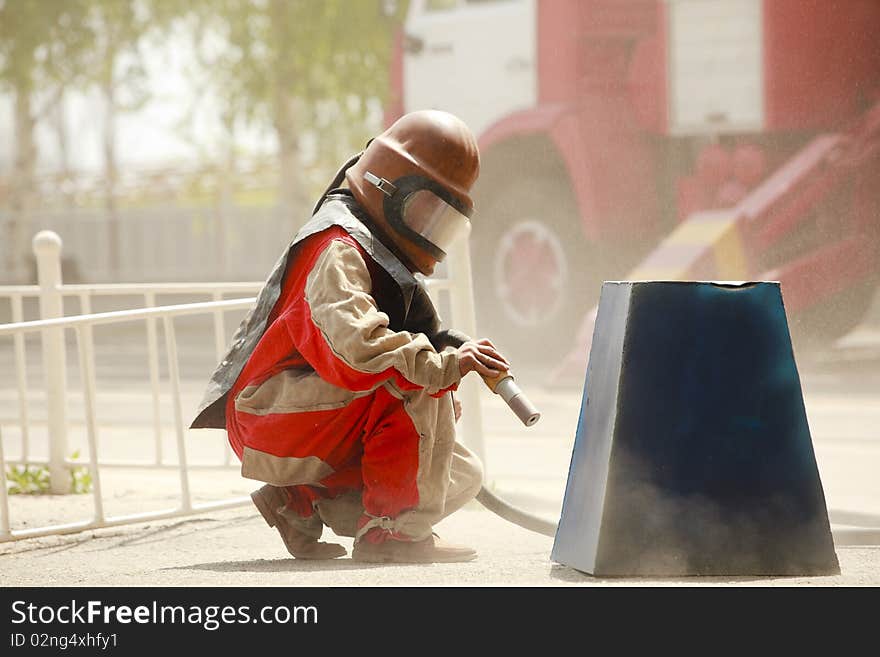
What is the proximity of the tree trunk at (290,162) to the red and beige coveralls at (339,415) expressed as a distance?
14.9 metres

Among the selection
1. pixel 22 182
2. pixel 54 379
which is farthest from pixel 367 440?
pixel 22 182

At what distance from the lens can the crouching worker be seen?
138 inches

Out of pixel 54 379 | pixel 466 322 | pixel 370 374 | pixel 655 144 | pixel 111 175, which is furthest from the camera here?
pixel 111 175

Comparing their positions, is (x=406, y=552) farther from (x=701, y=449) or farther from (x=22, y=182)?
(x=22, y=182)

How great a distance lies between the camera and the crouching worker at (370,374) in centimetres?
351

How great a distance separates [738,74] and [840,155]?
2.59 ft

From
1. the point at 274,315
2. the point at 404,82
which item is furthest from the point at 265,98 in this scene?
the point at 274,315

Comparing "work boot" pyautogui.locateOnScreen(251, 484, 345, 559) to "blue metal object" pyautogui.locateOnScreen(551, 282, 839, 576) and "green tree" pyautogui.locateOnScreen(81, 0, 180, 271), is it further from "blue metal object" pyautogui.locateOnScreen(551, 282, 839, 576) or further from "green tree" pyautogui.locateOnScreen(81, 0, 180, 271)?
"green tree" pyautogui.locateOnScreen(81, 0, 180, 271)

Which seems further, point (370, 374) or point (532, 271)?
point (532, 271)

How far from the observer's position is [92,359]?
4.76 meters

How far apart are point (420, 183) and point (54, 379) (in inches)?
86.7

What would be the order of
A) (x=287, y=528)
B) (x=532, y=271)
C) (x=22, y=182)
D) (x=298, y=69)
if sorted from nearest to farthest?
(x=287, y=528), (x=532, y=271), (x=298, y=69), (x=22, y=182)

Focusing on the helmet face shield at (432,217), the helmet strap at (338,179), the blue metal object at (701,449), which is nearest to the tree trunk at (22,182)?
the helmet strap at (338,179)
